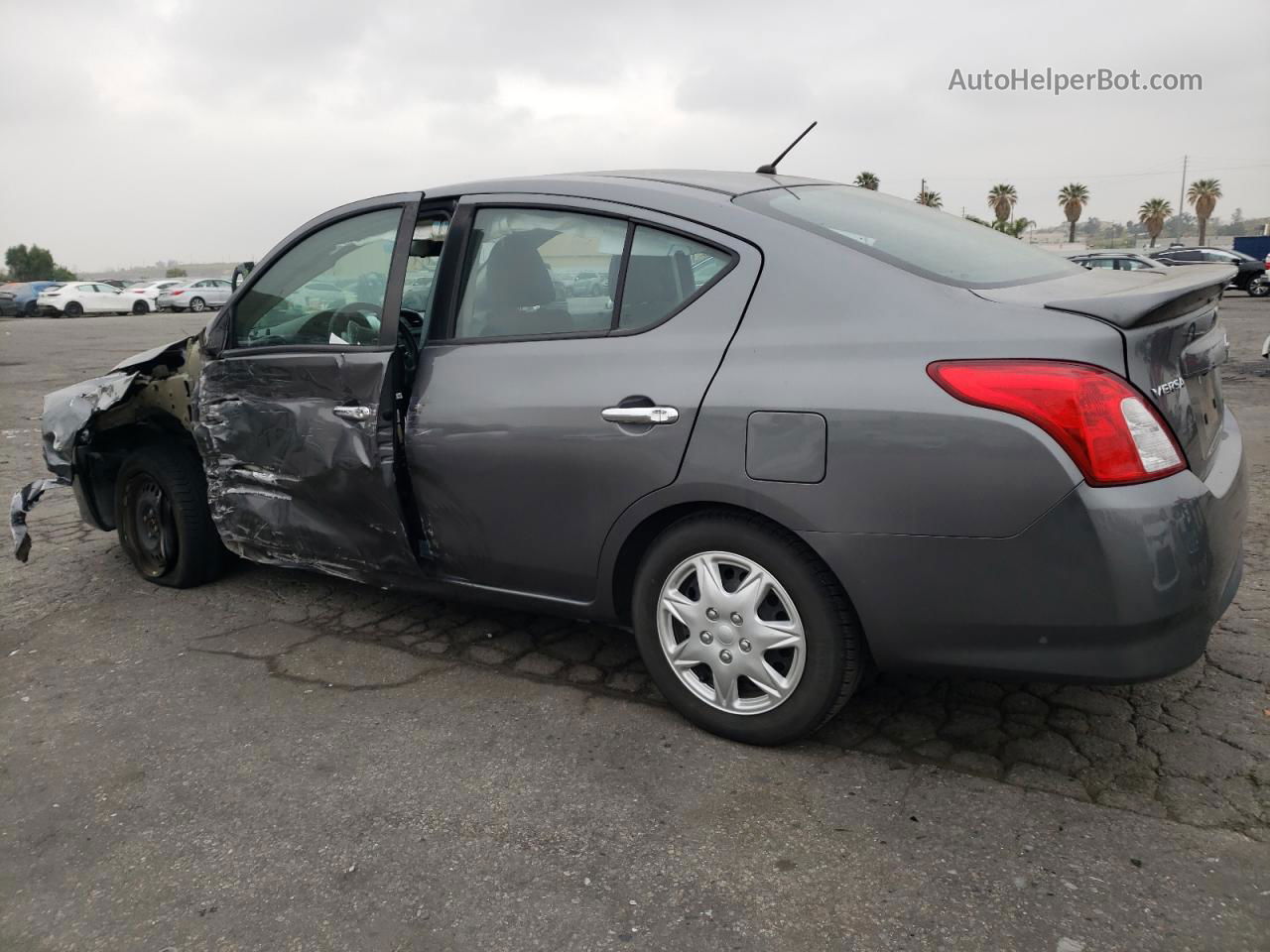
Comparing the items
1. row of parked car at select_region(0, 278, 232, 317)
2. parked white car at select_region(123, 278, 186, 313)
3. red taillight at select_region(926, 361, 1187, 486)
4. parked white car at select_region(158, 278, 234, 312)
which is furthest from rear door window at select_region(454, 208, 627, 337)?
parked white car at select_region(123, 278, 186, 313)

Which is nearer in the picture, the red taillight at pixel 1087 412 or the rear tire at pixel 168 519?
the red taillight at pixel 1087 412

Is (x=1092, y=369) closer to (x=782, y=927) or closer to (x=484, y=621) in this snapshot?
(x=782, y=927)

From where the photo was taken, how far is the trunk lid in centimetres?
237

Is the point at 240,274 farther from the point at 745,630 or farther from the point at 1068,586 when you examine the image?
the point at 1068,586

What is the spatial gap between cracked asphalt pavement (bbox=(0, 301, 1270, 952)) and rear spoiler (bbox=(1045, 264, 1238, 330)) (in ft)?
3.96

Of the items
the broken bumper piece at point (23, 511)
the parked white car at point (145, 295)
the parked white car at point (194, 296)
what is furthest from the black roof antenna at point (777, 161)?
the parked white car at point (145, 295)

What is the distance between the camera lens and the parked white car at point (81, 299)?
36312 mm

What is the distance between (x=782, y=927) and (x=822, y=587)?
852mm

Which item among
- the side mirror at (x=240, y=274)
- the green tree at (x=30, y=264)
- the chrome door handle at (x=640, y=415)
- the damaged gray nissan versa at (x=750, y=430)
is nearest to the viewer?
the damaged gray nissan versa at (x=750, y=430)

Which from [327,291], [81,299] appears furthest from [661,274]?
[81,299]

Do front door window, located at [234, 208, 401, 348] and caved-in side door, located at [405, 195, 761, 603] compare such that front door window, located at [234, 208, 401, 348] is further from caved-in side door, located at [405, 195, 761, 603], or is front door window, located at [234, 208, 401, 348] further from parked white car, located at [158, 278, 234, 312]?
parked white car, located at [158, 278, 234, 312]

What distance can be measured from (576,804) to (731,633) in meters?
0.62

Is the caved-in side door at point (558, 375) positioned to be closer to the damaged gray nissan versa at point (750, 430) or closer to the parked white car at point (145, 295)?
the damaged gray nissan versa at point (750, 430)

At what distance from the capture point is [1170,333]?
2465 millimetres
